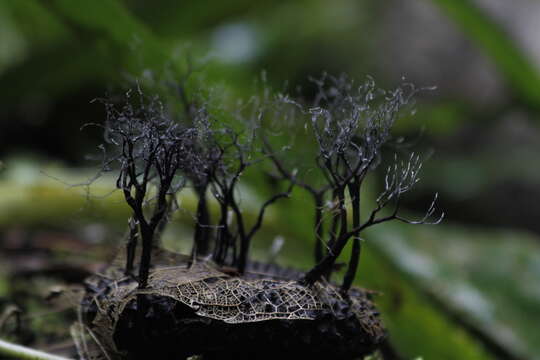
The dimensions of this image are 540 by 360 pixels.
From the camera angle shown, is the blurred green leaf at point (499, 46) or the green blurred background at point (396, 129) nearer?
the green blurred background at point (396, 129)

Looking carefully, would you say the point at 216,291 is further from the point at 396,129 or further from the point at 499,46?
the point at 396,129

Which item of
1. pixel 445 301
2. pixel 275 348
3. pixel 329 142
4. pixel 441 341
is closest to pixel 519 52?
pixel 445 301

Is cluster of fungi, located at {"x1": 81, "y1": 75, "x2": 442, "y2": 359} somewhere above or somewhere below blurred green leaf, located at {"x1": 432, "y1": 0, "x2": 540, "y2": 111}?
below

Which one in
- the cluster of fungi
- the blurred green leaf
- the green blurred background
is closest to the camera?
the cluster of fungi

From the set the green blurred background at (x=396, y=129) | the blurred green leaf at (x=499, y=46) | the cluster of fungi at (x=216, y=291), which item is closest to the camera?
the cluster of fungi at (x=216, y=291)

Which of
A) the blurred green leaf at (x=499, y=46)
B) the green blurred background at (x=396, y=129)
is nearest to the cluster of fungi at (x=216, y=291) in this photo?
the green blurred background at (x=396, y=129)

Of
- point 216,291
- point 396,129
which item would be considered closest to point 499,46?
point 396,129

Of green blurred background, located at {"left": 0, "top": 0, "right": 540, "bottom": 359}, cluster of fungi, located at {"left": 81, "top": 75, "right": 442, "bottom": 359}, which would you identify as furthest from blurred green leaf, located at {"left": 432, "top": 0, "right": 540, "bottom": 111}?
cluster of fungi, located at {"left": 81, "top": 75, "right": 442, "bottom": 359}

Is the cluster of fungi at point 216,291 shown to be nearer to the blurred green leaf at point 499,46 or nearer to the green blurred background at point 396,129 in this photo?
the green blurred background at point 396,129

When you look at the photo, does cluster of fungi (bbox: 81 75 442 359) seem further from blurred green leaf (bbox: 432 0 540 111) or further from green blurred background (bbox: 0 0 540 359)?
blurred green leaf (bbox: 432 0 540 111)
